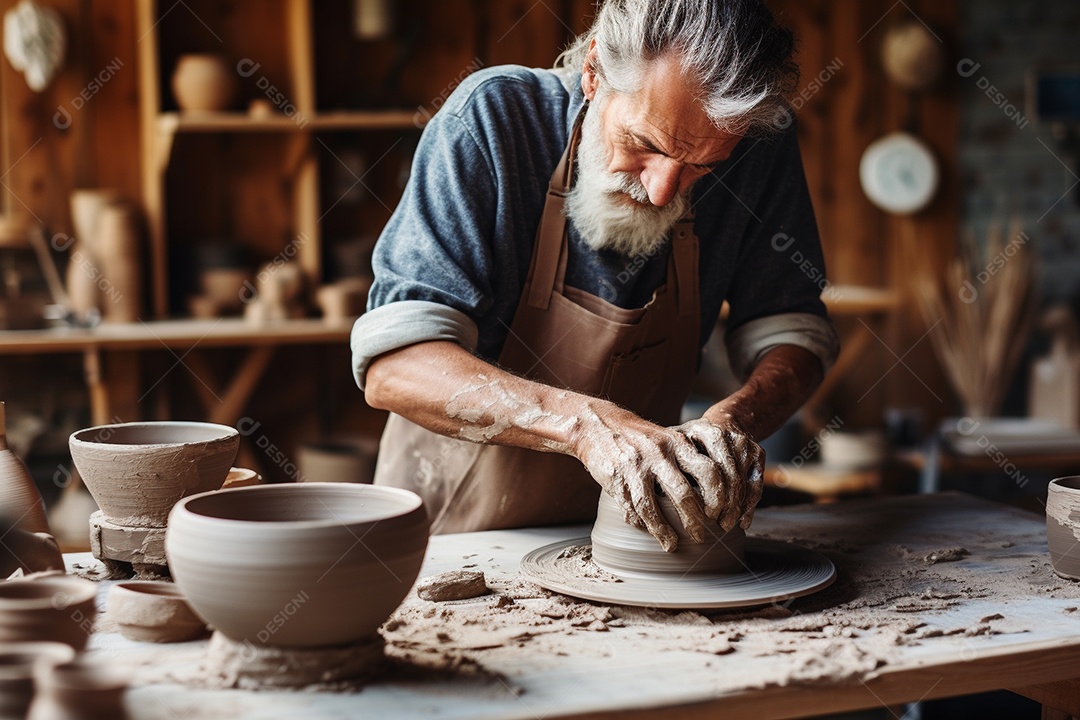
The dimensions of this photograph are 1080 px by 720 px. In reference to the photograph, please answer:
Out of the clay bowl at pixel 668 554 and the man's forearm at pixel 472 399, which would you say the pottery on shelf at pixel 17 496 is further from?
the clay bowl at pixel 668 554

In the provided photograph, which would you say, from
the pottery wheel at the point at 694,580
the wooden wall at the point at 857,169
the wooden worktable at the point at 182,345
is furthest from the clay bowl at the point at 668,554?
the wooden wall at the point at 857,169

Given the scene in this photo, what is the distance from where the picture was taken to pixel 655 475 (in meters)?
1.74

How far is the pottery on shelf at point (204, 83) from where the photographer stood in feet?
15.1

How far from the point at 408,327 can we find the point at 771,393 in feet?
2.47

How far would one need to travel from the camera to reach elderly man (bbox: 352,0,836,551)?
194 cm

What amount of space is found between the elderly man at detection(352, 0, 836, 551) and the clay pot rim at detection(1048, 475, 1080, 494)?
523 millimetres

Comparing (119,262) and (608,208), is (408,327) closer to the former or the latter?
(608,208)

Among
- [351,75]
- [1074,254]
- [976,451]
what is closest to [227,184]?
[351,75]

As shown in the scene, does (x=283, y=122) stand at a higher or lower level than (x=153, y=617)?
higher

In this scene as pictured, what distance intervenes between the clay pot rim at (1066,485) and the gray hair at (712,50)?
2.68 feet

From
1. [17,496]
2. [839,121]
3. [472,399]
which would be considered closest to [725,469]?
[472,399]

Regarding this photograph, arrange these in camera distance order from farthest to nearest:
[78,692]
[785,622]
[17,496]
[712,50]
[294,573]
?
[712,50]
[17,496]
[785,622]
[294,573]
[78,692]

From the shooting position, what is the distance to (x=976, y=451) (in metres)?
4.67

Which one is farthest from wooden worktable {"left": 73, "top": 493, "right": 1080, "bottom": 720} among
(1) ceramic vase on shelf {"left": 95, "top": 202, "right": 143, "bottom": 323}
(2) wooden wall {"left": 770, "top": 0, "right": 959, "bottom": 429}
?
(2) wooden wall {"left": 770, "top": 0, "right": 959, "bottom": 429}
